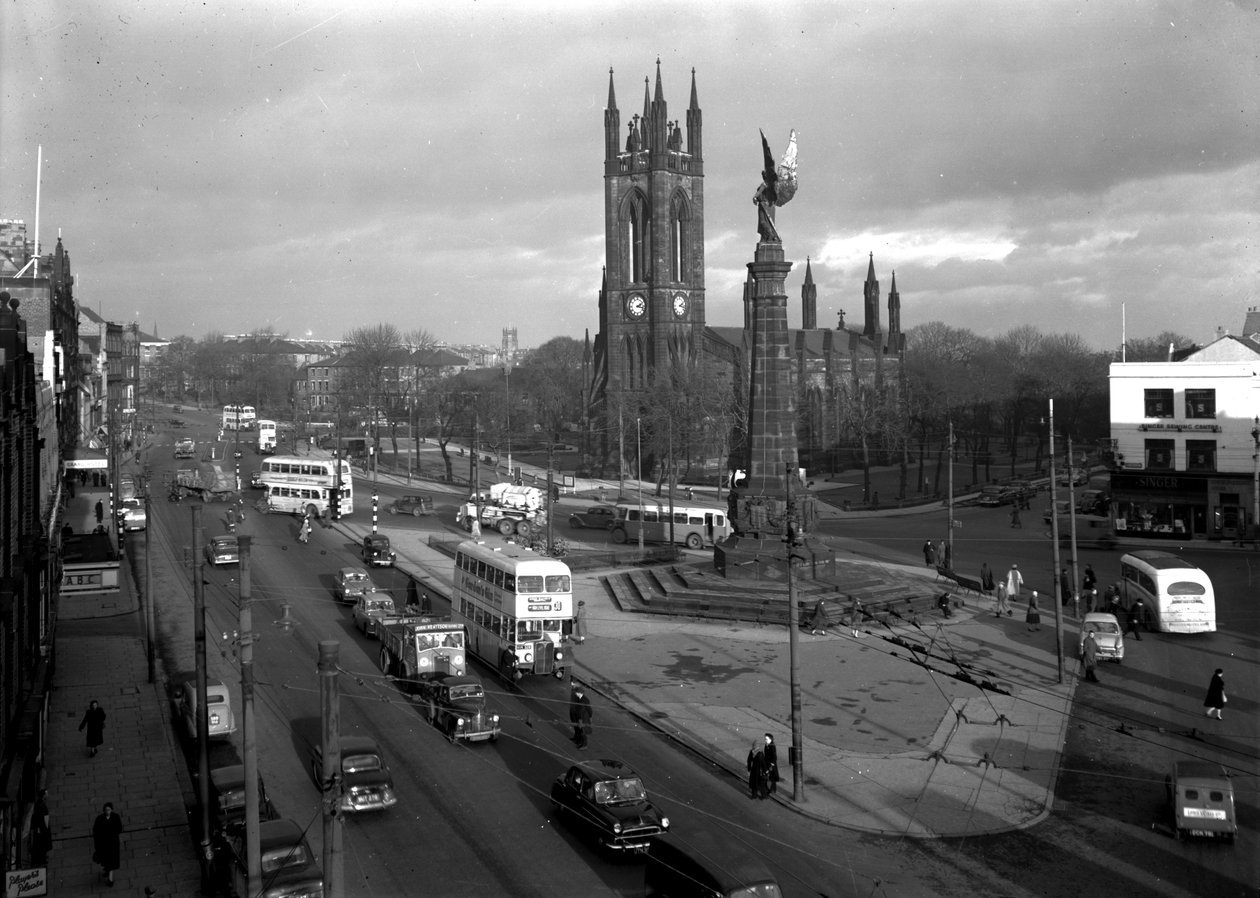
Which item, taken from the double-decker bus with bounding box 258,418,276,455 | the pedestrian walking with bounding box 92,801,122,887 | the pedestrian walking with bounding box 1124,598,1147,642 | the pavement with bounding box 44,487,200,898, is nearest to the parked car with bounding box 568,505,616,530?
the pavement with bounding box 44,487,200,898

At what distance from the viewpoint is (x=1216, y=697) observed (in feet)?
79.1

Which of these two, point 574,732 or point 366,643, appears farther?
point 366,643

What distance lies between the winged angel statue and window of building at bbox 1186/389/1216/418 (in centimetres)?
2760

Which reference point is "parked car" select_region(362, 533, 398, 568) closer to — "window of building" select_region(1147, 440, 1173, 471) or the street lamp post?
the street lamp post

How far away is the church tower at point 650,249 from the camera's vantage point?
326 feet

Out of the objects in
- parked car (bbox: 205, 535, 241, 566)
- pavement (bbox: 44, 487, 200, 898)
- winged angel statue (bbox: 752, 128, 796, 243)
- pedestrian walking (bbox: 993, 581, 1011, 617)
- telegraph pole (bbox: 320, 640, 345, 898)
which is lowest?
pavement (bbox: 44, 487, 200, 898)

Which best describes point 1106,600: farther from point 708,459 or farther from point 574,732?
point 708,459

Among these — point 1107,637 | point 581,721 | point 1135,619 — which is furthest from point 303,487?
point 1107,637

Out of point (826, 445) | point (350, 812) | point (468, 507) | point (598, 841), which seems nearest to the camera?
point (598, 841)

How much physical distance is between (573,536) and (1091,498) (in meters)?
31.1

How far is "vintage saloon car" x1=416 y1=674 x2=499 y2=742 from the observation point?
23.0 meters

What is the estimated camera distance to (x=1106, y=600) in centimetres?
3653

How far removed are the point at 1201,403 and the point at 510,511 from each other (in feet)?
116

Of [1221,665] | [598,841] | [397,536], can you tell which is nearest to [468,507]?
[397,536]
